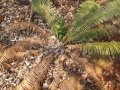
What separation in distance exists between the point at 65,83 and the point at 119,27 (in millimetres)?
2800

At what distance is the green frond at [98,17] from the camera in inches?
343

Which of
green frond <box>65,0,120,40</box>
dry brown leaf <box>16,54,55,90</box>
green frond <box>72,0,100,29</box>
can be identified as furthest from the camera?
green frond <box>72,0,100,29</box>

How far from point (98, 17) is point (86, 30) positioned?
510 mm

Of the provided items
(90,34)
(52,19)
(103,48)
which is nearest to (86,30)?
(90,34)

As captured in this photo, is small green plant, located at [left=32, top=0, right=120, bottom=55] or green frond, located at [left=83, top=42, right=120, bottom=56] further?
small green plant, located at [left=32, top=0, right=120, bottom=55]

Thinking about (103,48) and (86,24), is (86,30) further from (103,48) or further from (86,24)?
(103,48)

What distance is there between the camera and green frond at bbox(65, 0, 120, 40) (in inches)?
343

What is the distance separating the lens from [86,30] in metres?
8.82

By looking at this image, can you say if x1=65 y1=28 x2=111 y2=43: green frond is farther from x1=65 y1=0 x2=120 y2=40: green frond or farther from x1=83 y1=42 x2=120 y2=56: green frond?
x1=83 y1=42 x2=120 y2=56: green frond

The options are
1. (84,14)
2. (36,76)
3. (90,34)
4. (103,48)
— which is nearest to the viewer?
(36,76)

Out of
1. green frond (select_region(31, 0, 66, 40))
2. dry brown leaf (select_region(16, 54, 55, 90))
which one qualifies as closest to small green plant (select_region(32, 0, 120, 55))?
green frond (select_region(31, 0, 66, 40))

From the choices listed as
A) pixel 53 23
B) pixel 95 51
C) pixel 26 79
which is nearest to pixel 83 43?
pixel 95 51

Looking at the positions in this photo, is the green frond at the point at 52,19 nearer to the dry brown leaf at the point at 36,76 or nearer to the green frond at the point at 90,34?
the green frond at the point at 90,34

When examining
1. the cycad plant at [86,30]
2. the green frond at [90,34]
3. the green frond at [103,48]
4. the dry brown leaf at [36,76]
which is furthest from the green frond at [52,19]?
the green frond at [103,48]
